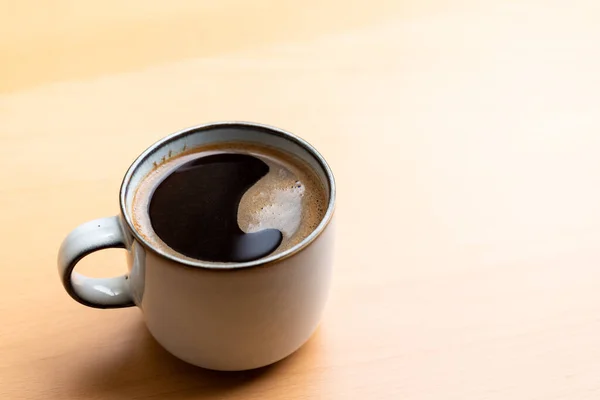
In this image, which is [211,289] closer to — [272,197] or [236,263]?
[236,263]

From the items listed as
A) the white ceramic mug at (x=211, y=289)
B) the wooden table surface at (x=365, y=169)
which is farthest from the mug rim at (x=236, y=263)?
the wooden table surface at (x=365, y=169)

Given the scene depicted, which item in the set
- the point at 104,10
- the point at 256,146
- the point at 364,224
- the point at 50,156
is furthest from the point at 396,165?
the point at 104,10

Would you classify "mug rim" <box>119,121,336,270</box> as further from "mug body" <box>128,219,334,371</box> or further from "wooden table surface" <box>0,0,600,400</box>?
"wooden table surface" <box>0,0,600,400</box>

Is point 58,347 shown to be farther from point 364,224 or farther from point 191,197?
point 364,224

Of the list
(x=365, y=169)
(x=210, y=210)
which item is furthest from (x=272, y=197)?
(x=365, y=169)

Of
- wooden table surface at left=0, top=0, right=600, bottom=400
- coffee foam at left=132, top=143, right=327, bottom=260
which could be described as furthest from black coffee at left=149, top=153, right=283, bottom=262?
wooden table surface at left=0, top=0, right=600, bottom=400

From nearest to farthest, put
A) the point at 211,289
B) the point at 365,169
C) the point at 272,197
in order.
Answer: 1. the point at 211,289
2. the point at 272,197
3. the point at 365,169
